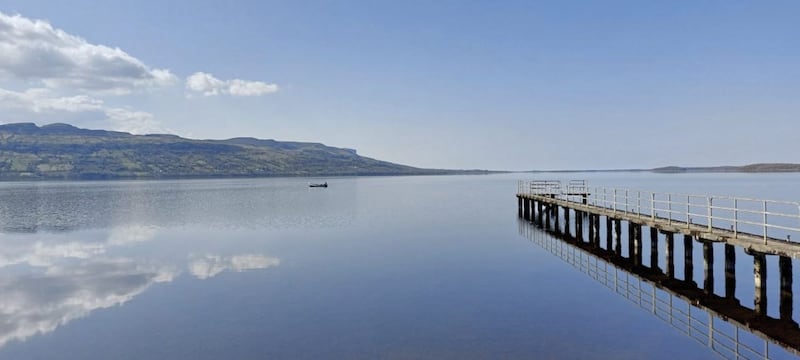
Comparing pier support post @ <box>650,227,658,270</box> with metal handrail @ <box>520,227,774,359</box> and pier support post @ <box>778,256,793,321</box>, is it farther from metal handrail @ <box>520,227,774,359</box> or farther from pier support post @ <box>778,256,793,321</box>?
pier support post @ <box>778,256,793,321</box>

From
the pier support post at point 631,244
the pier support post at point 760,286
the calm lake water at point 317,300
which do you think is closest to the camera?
the calm lake water at point 317,300

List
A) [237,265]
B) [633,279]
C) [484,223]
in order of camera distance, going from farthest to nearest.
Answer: [484,223] < [237,265] < [633,279]

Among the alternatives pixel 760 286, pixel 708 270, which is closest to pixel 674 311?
pixel 760 286

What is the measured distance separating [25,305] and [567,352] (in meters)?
21.6

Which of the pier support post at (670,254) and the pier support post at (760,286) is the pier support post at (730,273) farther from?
the pier support post at (670,254)

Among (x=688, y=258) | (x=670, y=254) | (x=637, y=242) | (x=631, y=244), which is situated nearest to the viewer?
(x=688, y=258)

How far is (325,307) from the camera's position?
19984 mm

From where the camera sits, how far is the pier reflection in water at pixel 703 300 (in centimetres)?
1520

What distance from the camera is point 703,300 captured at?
20.0m

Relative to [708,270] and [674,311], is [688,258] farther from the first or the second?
[674,311]

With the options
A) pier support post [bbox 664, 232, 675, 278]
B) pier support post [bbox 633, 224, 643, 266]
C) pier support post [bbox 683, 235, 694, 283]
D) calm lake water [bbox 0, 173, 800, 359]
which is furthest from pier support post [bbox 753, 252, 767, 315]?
pier support post [bbox 633, 224, 643, 266]

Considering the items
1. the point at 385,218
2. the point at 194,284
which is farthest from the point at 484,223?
the point at 194,284

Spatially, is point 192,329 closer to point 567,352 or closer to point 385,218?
point 567,352

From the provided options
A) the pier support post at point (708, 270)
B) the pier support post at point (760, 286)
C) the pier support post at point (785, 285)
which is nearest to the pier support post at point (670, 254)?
the pier support post at point (708, 270)
